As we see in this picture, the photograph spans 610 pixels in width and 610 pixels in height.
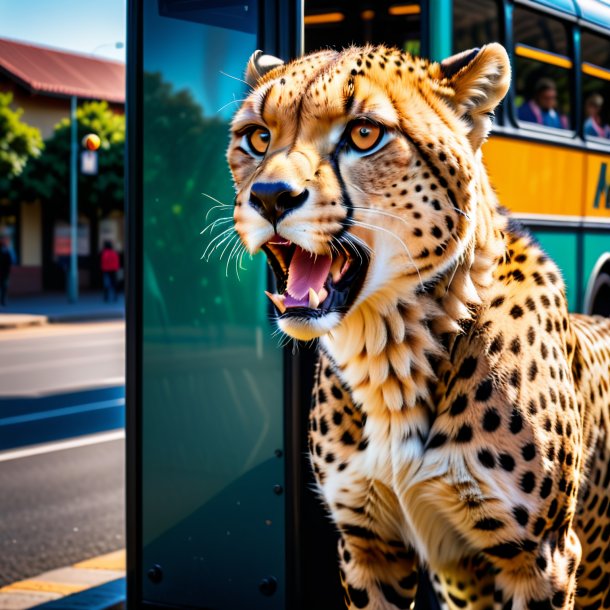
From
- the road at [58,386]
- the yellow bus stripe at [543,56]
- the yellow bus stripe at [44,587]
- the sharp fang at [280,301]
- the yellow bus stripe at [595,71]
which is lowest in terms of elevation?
the yellow bus stripe at [44,587]

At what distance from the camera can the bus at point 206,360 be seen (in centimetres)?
447

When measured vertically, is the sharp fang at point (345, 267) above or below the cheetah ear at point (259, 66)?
below

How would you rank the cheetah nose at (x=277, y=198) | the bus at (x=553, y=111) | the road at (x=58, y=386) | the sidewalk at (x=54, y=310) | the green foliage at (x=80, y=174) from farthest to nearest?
the green foliage at (x=80, y=174) < the sidewalk at (x=54, y=310) < the road at (x=58, y=386) < the bus at (x=553, y=111) < the cheetah nose at (x=277, y=198)

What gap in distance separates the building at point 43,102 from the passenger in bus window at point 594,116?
96.4 feet

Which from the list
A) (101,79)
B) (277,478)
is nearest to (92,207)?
(101,79)

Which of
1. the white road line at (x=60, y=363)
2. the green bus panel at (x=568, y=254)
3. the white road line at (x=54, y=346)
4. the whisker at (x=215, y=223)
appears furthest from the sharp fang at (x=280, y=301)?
the white road line at (x=54, y=346)

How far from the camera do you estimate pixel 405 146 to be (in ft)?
8.93

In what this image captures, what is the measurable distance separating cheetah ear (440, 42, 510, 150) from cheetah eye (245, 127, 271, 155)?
481 millimetres

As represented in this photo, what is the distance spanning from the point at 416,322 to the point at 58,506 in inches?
216

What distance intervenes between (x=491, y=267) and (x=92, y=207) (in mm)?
37517

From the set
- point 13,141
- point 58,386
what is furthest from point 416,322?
point 13,141

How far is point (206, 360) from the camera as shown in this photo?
4.68 m

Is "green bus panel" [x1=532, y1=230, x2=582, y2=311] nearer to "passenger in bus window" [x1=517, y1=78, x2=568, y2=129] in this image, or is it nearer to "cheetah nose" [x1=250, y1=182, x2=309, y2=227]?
"passenger in bus window" [x1=517, y1=78, x2=568, y2=129]

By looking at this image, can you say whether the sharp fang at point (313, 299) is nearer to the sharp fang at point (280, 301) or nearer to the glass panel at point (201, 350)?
the sharp fang at point (280, 301)
